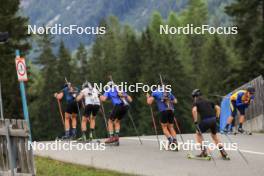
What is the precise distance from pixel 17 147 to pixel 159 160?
4.59m

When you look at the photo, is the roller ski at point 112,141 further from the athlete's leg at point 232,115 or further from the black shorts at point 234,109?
the black shorts at point 234,109

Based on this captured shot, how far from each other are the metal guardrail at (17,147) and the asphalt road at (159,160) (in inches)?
93.4

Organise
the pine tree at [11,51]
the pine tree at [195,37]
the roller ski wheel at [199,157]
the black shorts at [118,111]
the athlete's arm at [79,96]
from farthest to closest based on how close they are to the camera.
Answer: the pine tree at [195,37], the pine tree at [11,51], the athlete's arm at [79,96], the black shorts at [118,111], the roller ski wheel at [199,157]

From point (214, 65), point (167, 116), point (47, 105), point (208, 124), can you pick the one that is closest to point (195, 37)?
point (214, 65)

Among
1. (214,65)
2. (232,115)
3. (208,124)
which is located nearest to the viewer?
(208,124)

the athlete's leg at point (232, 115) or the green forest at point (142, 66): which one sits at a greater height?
the green forest at point (142, 66)

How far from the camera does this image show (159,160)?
14.7 meters

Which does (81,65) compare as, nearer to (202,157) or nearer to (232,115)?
(232,115)

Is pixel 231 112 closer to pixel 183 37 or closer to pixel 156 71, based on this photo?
pixel 156 71

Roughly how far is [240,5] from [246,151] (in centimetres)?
3530

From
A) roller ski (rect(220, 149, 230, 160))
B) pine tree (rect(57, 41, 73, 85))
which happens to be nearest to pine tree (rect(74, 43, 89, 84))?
pine tree (rect(57, 41, 73, 85))

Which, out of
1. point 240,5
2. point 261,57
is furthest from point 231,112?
point 240,5

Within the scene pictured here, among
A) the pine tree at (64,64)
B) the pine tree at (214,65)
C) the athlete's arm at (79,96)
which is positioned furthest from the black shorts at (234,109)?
the pine tree at (64,64)

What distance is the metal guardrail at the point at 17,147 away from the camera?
10.8m
